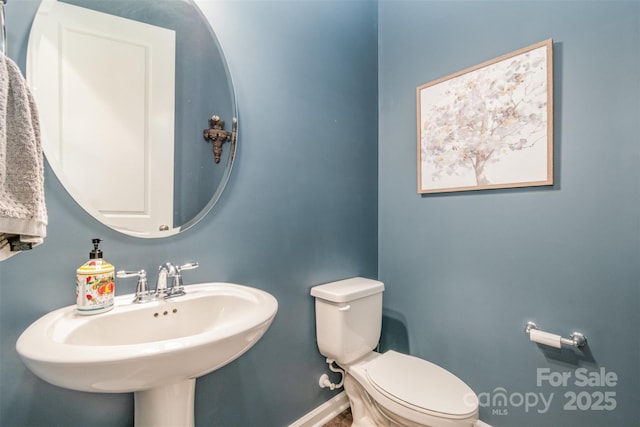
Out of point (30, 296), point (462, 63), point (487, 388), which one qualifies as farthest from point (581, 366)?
point (30, 296)

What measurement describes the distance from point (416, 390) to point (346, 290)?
48cm

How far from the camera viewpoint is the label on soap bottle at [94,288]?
30.4 inches

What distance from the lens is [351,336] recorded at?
1.36m

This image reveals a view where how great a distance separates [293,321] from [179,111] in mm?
997

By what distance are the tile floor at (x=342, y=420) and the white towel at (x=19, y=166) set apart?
1.48 m

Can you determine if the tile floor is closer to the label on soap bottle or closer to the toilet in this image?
the toilet

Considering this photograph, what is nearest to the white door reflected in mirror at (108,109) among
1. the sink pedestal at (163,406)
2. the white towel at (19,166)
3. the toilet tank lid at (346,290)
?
the white towel at (19,166)

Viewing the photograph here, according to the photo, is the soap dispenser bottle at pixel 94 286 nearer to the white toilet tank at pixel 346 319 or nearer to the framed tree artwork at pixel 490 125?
the white toilet tank at pixel 346 319

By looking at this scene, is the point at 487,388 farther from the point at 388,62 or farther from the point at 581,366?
the point at 388,62

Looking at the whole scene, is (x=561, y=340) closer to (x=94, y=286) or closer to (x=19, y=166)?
(x=94, y=286)

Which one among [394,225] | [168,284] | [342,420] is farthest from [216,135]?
[342,420]

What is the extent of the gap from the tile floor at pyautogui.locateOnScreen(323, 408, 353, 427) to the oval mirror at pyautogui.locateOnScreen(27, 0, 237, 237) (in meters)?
1.23

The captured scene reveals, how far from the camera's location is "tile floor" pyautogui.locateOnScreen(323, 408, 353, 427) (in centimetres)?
146

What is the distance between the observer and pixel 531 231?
1226 mm
